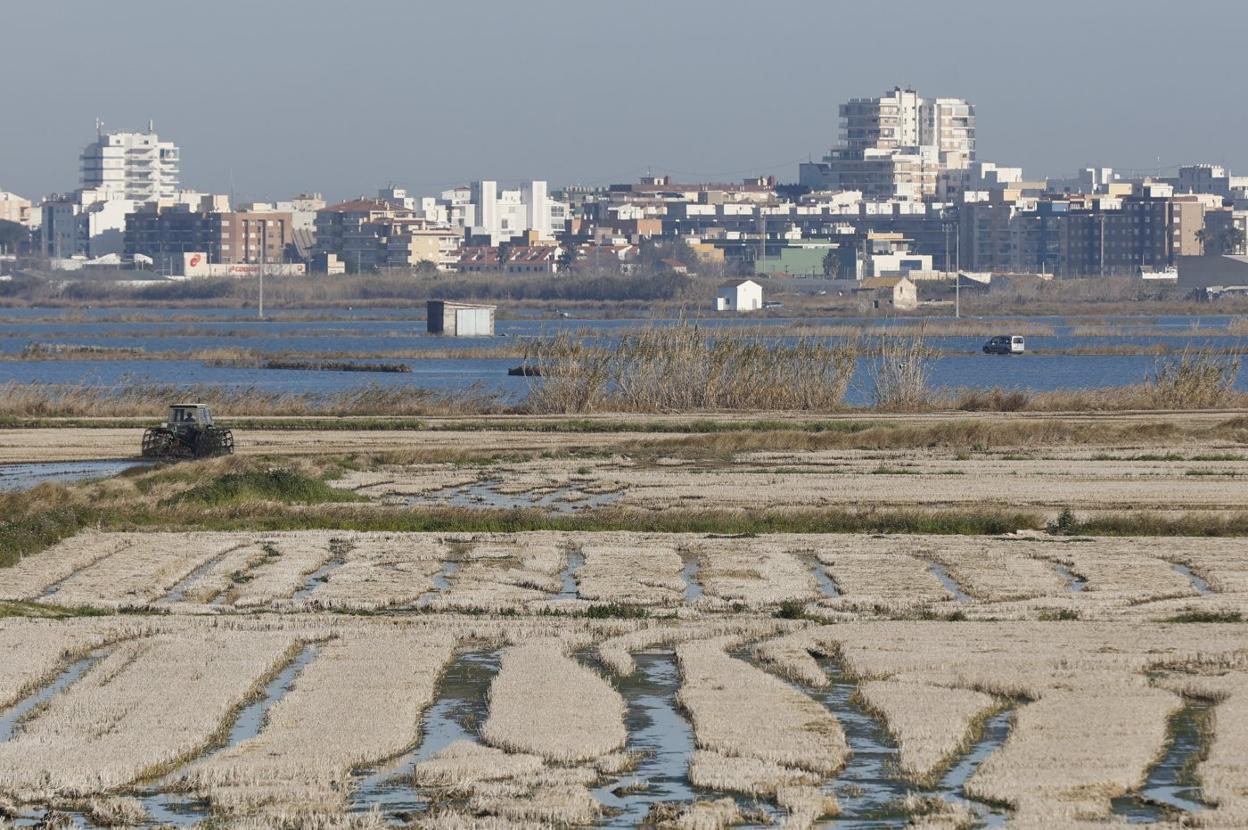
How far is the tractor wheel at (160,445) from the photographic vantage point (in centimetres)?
4288

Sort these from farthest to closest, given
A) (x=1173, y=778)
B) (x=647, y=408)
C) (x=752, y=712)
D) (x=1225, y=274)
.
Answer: (x=1225, y=274) → (x=647, y=408) → (x=752, y=712) → (x=1173, y=778)

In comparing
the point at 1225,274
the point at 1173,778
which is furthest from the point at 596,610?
the point at 1225,274

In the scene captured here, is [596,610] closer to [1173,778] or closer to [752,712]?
[752,712]

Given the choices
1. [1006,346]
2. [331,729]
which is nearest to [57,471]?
[331,729]

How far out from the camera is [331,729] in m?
16.3

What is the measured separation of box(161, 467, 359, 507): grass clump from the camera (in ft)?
112

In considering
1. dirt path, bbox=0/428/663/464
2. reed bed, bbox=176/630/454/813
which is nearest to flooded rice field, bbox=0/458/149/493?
dirt path, bbox=0/428/663/464

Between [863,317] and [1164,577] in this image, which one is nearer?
[1164,577]

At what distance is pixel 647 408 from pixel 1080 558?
3168 centimetres

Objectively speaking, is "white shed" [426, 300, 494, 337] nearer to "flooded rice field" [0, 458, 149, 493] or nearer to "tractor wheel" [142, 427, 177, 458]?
"tractor wheel" [142, 427, 177, 458]

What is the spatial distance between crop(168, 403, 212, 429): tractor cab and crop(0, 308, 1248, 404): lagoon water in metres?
19.3

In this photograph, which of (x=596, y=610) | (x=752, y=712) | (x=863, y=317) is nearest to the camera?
(x=752, y=712)

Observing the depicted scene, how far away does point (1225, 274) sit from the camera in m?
194

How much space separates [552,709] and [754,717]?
166 cm
